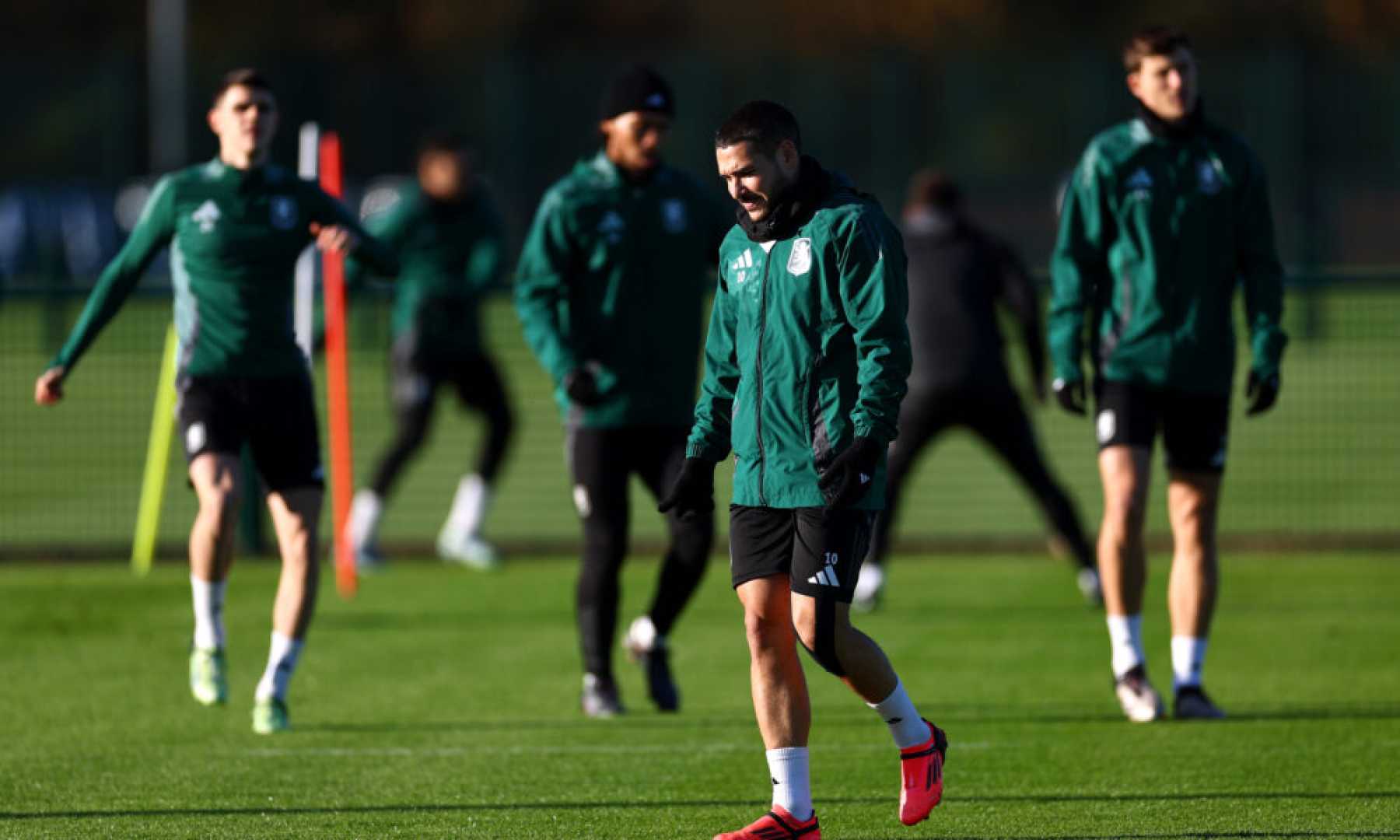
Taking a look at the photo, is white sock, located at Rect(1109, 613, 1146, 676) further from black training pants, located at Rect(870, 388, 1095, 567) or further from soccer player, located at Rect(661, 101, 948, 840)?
black training pants, located at Rect(870, 388, 1095, 567)

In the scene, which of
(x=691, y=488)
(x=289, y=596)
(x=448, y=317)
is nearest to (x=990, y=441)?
(x=448, y=317)

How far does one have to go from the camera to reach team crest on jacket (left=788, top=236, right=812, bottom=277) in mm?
6223

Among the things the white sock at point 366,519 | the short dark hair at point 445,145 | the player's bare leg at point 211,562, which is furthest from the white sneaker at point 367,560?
the player's bare leg at point 211,562

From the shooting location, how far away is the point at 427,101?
4412 centimetres

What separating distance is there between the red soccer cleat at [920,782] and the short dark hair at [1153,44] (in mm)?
2854

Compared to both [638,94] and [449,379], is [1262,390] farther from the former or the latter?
[449,379]

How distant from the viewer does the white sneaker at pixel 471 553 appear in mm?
13805

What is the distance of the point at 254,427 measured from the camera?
8.56 m

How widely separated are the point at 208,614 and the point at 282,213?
146 cm

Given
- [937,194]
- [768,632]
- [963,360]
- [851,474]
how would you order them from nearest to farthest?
[851,474]
[768,632]
[963,360]
[937,194]

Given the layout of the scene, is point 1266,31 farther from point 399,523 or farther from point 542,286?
A: point 542,286

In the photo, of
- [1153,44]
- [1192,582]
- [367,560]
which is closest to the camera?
[1153,44]

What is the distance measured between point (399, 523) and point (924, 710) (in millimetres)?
8229

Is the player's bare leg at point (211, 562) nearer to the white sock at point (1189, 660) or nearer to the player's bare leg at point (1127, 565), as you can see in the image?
the player's bare leg at point (1127, 565)
